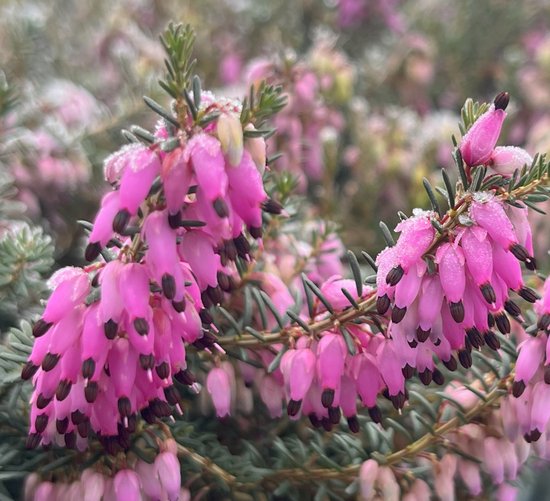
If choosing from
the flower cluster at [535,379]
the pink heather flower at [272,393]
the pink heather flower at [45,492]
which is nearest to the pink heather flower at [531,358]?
the flower cluster at [535,379]

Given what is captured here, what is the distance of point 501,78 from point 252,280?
177 centimetres

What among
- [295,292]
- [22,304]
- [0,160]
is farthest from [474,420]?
[0,160]

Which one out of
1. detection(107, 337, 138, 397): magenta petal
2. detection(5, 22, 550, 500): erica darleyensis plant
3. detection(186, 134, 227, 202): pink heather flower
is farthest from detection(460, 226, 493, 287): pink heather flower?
detection(107, 337, 138, 397): magenta petal

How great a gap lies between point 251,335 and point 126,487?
0.23 metres

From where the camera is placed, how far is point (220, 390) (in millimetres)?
979

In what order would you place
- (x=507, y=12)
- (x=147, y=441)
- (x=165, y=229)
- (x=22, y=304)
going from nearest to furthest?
(x=165, y=229) → (x=147, y=441) → (x=22, y=304) → (x=507, y=12)

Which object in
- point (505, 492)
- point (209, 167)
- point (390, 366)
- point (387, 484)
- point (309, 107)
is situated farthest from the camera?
point (309, 107)

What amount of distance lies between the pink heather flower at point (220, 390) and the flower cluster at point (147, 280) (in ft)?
0.37

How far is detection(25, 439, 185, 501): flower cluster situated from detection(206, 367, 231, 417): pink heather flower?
72 mm

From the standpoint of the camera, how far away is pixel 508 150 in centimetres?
80

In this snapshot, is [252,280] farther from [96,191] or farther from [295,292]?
[96,191]

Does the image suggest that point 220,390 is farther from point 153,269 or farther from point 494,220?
point 494,220

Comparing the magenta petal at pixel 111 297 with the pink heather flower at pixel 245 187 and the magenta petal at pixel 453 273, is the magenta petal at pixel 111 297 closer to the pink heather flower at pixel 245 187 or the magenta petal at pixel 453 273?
the pink heather flower at pixel 245 187

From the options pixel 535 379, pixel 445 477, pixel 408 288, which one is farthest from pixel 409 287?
pixel 445 477
